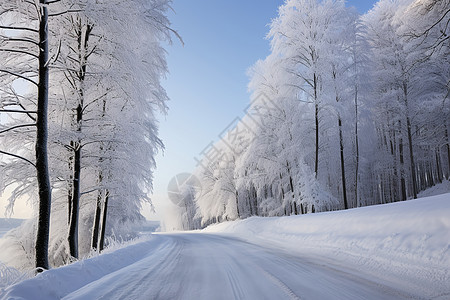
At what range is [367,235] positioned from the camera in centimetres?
661

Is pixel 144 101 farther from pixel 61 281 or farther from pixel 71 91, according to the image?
pixel 61 281

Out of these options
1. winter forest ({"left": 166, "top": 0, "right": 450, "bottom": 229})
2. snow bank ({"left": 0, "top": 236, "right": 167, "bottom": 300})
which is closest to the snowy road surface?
snow bank ({"left": 0, "top": 236, "right": 167, "bottom": 300})

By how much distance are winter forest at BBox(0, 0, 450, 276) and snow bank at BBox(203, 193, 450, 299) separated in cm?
366

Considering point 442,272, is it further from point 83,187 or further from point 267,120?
point 267,120

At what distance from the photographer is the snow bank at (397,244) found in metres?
4.09

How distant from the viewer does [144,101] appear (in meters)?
8.34

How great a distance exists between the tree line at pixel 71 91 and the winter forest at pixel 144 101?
37 millimetres

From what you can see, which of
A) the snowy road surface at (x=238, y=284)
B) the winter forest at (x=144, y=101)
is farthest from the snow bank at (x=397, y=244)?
the winter forest at (x=144, y=101)

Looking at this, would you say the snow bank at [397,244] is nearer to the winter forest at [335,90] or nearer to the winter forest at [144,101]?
the winter forest at [144,101]

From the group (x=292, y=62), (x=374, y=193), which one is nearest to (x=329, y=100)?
(x=292, y=62)

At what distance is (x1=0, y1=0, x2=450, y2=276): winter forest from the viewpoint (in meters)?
6.00

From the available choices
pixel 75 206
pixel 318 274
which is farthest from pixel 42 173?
pixel 318 274

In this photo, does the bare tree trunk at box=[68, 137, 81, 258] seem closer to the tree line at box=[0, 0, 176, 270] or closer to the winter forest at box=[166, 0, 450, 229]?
the tree line at box=[0, 0, 176, 270]

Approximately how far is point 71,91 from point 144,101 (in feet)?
7.42
